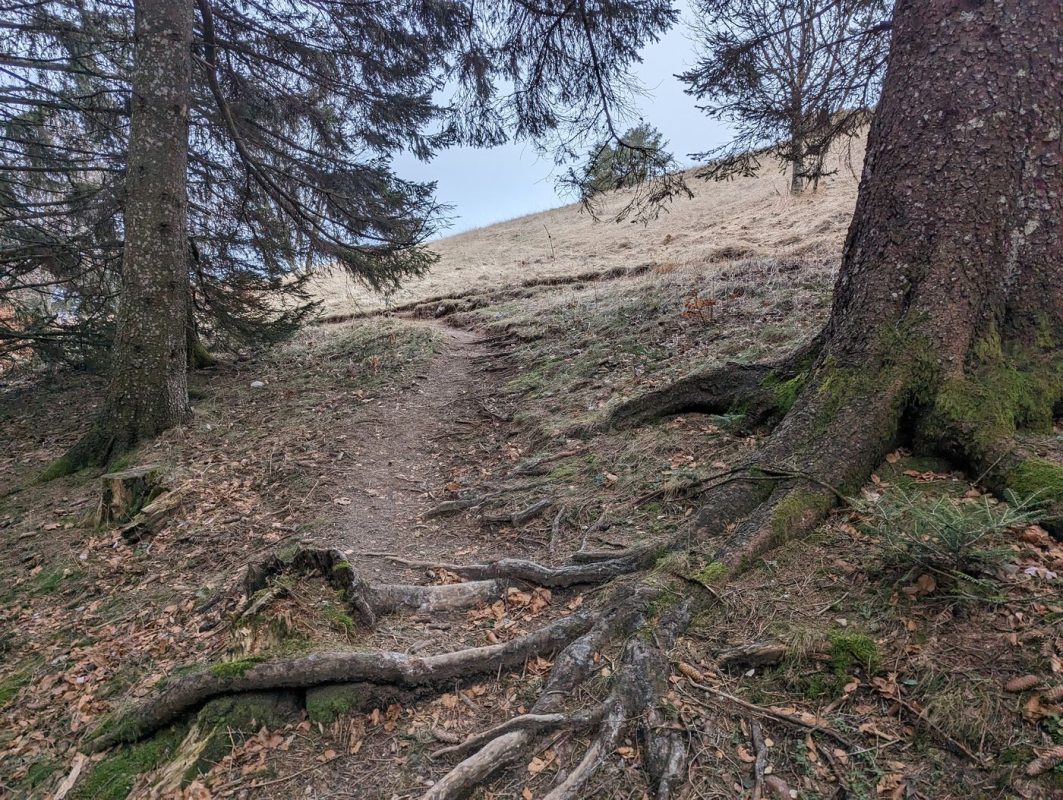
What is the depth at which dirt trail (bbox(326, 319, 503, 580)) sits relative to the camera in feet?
15.4

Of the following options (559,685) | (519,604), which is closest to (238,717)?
(519,604)

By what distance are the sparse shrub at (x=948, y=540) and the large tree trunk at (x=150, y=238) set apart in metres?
7.96

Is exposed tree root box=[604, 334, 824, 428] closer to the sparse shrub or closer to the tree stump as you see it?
the sparse shrub

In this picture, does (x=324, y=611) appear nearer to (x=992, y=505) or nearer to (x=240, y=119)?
(x=992, y=505)

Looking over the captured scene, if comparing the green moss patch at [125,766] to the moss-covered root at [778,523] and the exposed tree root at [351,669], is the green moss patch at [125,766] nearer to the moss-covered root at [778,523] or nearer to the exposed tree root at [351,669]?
the exposed tree root at [351,669]

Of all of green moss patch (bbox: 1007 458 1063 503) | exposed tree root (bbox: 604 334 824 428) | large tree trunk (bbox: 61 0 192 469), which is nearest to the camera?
green moss patch (bbox: 1007 458 1063 503)

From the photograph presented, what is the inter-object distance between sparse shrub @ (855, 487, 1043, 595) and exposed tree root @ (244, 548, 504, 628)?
236 cm

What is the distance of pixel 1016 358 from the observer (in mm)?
3357

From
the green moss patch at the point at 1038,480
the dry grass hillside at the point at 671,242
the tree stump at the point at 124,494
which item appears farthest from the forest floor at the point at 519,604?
the dry grass hillside at the point at 671,242

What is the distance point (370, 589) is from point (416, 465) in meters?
2.79

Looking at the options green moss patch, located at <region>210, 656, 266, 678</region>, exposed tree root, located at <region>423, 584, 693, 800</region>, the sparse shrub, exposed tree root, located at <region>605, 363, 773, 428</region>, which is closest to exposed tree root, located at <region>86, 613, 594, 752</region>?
green moss patch, located at <region>210, 656, 266, 678</region>

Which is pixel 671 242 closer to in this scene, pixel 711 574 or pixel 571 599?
pixel 571 599

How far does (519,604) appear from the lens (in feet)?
12.1

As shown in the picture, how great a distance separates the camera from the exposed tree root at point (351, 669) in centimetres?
309
